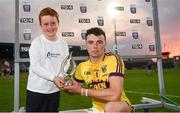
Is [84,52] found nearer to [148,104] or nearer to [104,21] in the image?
[104,21]

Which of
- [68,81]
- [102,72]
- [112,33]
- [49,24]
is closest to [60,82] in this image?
[68,81]

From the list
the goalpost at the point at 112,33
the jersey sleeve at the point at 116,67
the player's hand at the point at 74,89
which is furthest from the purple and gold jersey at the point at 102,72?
the goalpost at the point at 112,33

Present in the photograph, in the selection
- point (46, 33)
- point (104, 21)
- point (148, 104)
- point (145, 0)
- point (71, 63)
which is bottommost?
point (148, 104)

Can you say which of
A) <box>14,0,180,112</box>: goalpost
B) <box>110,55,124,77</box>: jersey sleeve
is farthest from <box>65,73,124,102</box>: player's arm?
<box>14,0,180,112</box>: goalpost

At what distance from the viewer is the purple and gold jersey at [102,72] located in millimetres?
3756

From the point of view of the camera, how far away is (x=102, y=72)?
12.6ft

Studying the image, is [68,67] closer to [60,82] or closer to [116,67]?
[60,82]

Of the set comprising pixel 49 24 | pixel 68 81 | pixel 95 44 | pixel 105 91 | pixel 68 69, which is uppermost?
pixel 49 24

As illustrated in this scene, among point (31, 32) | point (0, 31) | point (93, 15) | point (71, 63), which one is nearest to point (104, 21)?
point (93, 15)

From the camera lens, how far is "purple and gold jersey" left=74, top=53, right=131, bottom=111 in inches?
148

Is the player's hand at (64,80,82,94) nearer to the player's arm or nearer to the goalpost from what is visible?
the player's arm

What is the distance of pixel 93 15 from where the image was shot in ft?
22.9

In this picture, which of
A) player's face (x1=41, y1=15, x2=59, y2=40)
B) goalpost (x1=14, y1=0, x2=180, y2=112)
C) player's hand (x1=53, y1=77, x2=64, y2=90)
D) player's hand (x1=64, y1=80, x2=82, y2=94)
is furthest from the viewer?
goalpost (x1=14, y1=0, x2=180, y2=112)

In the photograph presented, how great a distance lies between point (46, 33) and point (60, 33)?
1.99m
